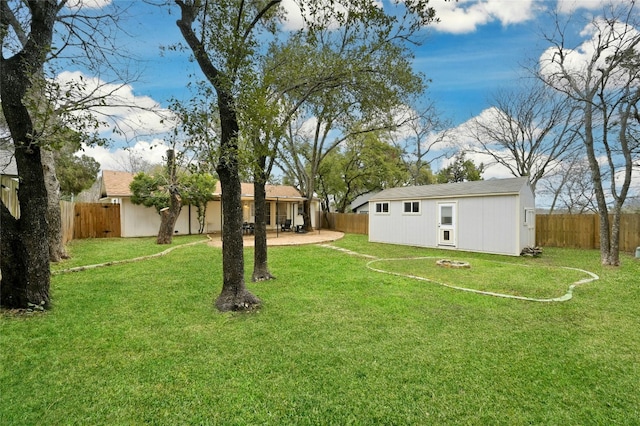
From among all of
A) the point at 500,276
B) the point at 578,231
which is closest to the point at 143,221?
→ the point at 500,276

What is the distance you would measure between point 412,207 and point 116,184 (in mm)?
14528

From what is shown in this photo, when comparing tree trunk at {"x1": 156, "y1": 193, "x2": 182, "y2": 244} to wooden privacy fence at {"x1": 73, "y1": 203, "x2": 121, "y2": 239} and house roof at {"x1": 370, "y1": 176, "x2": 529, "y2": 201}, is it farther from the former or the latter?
house roof at {"x1": 370, "y1": 176, "x2": 529, "y2": 201}

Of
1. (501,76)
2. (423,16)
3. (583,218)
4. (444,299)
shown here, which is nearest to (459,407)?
(444,299)

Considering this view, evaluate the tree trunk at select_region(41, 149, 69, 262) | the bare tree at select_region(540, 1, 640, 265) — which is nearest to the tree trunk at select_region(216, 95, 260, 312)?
the tree trunk at select_region(41, 149, 69, 262)

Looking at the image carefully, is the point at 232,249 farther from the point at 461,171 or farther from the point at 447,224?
the point at 461,171

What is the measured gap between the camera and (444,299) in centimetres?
507

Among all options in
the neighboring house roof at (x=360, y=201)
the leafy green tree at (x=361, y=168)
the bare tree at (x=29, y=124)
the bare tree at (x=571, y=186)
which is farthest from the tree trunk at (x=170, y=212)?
the bare tree at (x=571, y=186)

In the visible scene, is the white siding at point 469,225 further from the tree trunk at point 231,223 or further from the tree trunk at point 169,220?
A: the tree trunk at point 231,223

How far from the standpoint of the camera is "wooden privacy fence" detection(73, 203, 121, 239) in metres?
13.2

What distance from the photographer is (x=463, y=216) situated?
11617 millimetres

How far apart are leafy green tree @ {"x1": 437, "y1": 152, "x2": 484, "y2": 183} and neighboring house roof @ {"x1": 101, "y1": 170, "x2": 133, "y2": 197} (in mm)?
22540

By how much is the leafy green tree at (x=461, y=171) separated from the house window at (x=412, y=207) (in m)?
13.1

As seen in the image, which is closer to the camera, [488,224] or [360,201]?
[488,224]

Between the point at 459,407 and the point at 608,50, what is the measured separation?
34.8 ft
